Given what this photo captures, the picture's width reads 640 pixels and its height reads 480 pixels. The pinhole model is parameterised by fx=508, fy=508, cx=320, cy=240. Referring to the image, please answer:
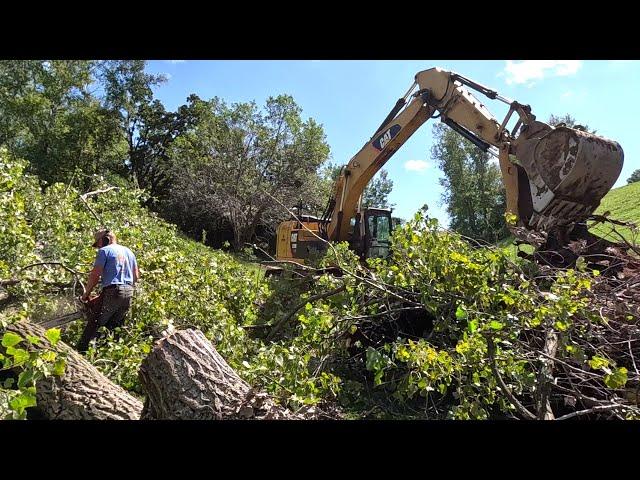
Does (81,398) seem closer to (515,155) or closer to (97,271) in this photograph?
(97,271)

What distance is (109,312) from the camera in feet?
15.4

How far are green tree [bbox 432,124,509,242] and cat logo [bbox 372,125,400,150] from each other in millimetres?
29151

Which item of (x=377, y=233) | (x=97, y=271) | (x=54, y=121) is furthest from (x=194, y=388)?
(x=54, y=121)

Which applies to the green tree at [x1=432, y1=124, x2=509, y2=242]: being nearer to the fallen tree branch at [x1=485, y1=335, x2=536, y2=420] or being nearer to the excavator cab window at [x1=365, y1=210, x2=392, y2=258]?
the excavator cab window at [x1=365, y1=210, x2=392, y2=258]

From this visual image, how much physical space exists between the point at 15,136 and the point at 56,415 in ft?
80.4

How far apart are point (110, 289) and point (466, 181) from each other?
35.3 meters

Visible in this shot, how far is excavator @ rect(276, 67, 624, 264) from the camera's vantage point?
511cm

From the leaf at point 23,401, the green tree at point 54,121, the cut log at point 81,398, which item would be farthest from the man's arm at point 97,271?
the green tree at point 54,121

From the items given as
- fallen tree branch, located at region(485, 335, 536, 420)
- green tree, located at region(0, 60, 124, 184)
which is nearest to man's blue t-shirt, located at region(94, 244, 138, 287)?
fallen tree branch, located at region(485, 335, 536, 420)

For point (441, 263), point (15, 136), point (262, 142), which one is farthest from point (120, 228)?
point (15, 136)

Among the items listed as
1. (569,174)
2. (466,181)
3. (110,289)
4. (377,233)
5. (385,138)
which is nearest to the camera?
(110,289)

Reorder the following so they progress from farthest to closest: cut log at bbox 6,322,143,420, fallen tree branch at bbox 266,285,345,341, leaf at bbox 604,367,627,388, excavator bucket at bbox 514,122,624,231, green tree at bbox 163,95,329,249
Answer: green tree at bbox 163,95,329,249
excavator bucket at bbox 514,122,624,231
fallen tree branch at bbox 266,285,345,341
cut log at bbox 6,322,143,420
leaf at bbox 604,367,627,388
